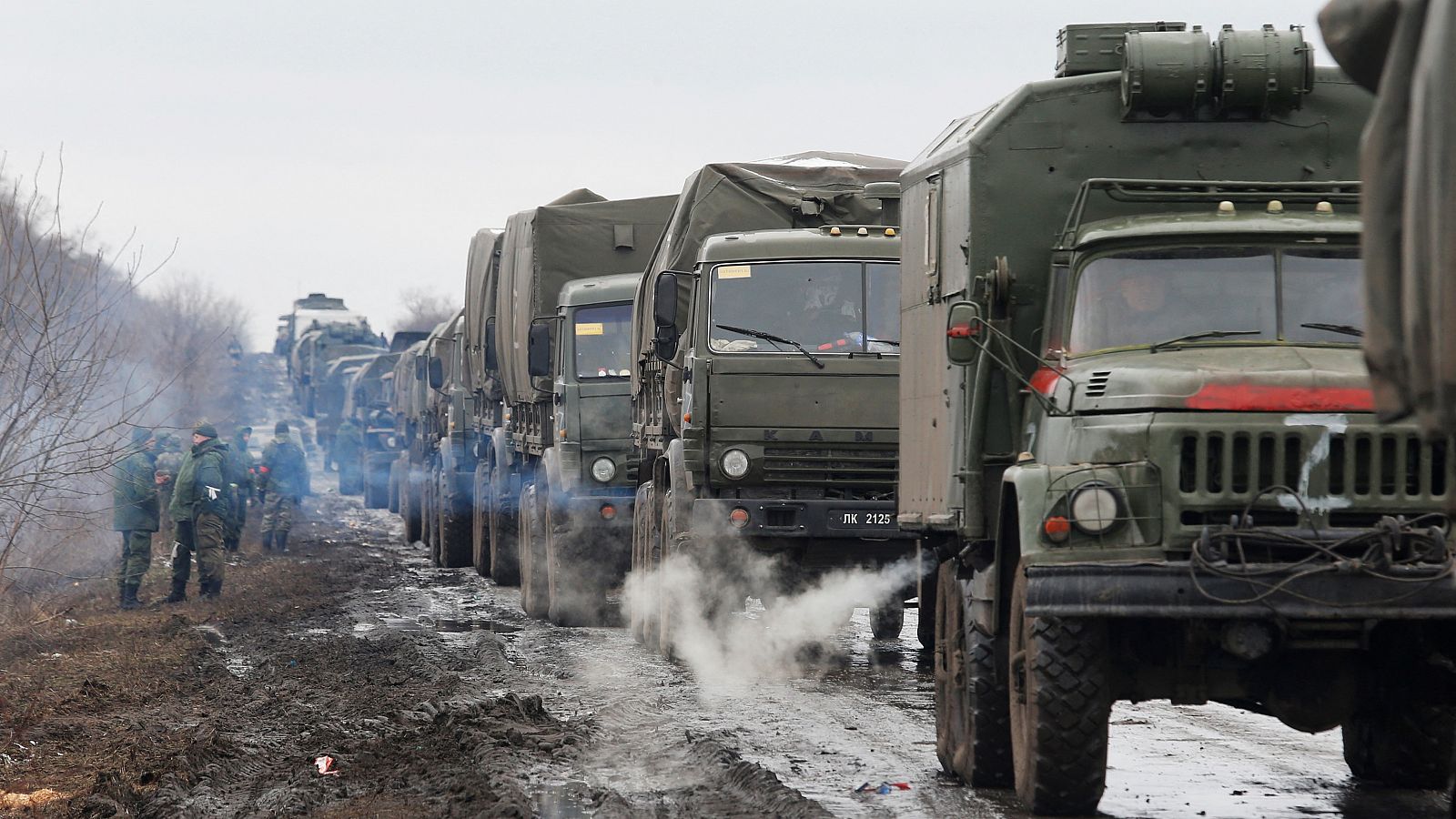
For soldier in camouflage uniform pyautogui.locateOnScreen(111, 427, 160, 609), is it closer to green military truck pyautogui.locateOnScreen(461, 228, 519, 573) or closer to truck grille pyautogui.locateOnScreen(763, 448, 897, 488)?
green military truck pyautogui.locateOnScreen(461, 228, 519, 573)

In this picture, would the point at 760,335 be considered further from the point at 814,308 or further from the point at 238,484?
the point at 238,484

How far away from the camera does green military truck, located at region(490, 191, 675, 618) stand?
61.0 ft

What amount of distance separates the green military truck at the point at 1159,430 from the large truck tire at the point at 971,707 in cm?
2

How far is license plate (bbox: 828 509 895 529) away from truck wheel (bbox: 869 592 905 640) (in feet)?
5.91

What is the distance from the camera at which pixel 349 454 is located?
55062mm

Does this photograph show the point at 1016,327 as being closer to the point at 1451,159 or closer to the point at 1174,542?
the point at 1174,542

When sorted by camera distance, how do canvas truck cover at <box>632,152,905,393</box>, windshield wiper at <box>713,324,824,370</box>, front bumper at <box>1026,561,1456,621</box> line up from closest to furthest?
front bumper at <box>1026,561,1456,621</box>
windshield wiper at <box>713,324,824,370</box>
canvas truck cover at <box>632,152,905,393</box>

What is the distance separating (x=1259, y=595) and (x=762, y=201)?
8.98 m

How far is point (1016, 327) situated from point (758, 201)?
22.8ft

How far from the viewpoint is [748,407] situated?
13.8m

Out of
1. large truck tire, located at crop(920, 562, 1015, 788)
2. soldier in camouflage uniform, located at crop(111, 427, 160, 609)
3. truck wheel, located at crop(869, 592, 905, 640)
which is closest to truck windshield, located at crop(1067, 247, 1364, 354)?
large truck tire, located at crop(920, 562, 1015, 788)

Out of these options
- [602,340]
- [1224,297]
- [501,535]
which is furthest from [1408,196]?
[501,535]

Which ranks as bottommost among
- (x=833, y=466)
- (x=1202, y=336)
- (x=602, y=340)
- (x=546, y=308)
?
(x=833, y=466)

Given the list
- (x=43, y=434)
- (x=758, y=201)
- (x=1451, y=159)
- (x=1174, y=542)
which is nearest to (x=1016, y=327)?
(x=1174, y=542)
